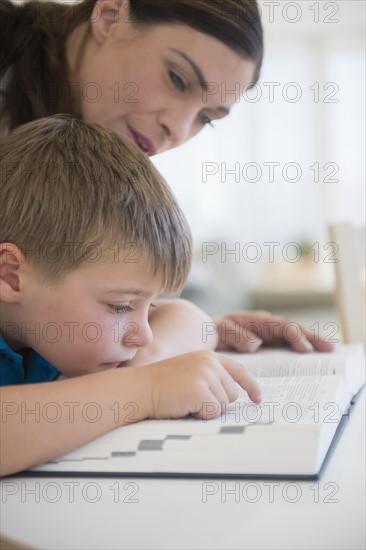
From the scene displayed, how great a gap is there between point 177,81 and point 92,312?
1.57ft

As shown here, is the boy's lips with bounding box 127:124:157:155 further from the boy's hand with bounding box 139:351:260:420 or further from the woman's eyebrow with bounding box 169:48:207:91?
the boy's hand with bounding box 139:351:260:420

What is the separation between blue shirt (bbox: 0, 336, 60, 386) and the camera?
2.75ft

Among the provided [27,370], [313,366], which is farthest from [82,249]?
[313,366]

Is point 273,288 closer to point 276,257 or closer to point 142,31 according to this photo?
point 276,257

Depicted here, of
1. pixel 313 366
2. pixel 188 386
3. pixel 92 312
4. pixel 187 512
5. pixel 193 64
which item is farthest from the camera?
pixel 193 64

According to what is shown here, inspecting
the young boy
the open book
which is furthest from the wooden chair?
the open book

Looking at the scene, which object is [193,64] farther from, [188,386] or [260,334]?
[188,386]

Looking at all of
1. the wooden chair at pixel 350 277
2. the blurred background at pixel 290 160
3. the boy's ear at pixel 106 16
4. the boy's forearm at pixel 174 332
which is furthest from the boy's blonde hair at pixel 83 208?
the blurred background at pixel 290 160

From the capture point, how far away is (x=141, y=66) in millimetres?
1081

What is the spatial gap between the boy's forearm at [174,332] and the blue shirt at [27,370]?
12cm

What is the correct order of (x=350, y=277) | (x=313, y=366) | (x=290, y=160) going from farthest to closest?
(x=290, y=160)
(x=350, y=277)
(x=313, y=366)

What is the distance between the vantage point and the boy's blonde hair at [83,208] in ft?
2.54

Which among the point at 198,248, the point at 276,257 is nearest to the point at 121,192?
the point at 198,248

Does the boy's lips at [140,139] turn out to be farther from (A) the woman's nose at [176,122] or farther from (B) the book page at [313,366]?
(B) the book page at [313,366]
